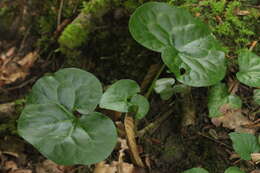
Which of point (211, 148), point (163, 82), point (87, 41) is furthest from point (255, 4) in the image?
point (87, 41)

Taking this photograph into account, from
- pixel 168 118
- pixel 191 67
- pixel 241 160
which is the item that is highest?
pixel 191 67

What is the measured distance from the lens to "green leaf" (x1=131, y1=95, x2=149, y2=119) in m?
1.69

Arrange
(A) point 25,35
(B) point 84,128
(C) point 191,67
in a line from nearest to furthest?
(B) point 84,128, (C) point 191,67, (A) point 25,35

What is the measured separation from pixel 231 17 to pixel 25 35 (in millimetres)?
1858

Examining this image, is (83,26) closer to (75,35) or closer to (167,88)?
(75,35)

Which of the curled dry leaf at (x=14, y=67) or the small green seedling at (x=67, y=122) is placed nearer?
the small green seedling at (x=67, y=122)

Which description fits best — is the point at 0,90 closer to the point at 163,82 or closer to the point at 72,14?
the point at 72,14

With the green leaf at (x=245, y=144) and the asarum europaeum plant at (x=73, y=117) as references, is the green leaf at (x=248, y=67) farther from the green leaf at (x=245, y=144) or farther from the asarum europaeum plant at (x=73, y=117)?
the asarum europaeum plant at (x=73, y=117)

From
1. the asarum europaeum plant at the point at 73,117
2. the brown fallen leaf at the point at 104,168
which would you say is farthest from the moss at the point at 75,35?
the brown fallen leaf at the point at 104,168

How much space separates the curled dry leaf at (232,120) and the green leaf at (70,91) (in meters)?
0.75

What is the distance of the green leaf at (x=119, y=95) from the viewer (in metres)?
1.65

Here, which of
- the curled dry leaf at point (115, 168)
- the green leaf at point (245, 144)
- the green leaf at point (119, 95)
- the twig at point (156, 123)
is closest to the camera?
the green leaf at point (245, 144)

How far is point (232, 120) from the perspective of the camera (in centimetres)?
178

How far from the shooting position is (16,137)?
2.12 meters
